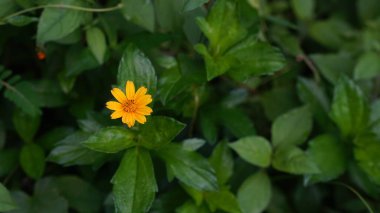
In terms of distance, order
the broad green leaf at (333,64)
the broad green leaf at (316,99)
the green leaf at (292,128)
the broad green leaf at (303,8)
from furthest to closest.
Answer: the broad green leaf at (303,8)
the broad green leaf at (333,64)
the broad green leaf at (316,99)
the green leaf at (292,128)

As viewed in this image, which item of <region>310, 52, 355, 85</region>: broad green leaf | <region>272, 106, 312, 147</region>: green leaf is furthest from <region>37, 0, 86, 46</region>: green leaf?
<region>310, 52, 355, 85</region>: broad green leaf

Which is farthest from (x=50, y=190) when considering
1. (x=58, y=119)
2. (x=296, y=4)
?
(x=296, y=4)

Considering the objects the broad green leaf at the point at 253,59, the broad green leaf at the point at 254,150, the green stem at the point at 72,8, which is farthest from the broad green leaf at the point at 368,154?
the green stem at the point at 72,8

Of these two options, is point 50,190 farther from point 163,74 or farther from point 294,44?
point 294,44

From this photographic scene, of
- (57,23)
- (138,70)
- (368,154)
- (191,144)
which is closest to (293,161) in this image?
(368,154)

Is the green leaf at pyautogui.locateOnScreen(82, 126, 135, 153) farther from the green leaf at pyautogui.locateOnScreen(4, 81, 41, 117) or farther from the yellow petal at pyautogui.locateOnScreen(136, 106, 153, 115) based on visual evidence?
the green leaf at pyautogui.locateOnScreen(4, 81, 41, 117)

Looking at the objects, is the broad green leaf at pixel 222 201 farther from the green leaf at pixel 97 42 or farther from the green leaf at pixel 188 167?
the green leaf at pixel 97 42
